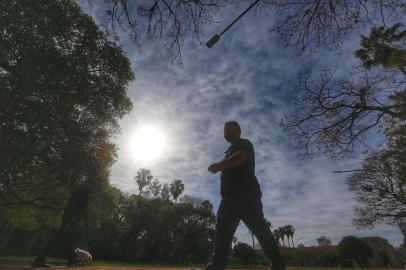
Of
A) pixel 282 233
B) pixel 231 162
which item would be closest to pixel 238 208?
pixel 231 162

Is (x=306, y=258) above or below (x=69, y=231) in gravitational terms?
above

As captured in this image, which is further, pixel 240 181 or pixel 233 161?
pixel 240 181

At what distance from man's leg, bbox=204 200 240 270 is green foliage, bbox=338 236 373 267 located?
6203cm

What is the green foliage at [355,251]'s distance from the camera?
51.8 meters

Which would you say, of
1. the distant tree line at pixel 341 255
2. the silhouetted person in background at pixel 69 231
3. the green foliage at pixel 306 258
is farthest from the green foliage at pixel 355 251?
the silhouetted person in background at pixel 69 231

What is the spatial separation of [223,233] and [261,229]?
1.63ft

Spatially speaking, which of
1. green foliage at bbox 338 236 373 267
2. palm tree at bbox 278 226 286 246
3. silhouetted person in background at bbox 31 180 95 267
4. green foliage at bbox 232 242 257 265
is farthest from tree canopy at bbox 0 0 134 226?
palm tree at bbox 278 226 286 246

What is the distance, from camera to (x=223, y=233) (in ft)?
10.9

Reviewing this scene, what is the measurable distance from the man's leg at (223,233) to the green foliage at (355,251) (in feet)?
203

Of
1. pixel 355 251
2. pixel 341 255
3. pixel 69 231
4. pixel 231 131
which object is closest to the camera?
pixel 231 131

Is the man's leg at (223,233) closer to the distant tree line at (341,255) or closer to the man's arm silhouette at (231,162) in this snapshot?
the man's arm silhouette at (231,162)

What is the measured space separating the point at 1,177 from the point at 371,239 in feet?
326

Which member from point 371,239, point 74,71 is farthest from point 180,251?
point 371,239

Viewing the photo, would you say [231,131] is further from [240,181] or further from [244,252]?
[244,252]
